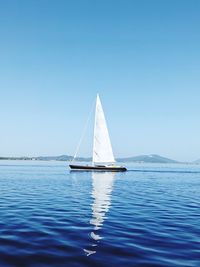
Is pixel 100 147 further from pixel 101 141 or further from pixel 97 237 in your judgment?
pixel 97 237

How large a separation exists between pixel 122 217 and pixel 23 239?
851 cm

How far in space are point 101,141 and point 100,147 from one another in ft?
5.86

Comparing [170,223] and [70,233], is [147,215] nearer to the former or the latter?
[170,223]

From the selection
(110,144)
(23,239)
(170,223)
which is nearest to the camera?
(23,239)

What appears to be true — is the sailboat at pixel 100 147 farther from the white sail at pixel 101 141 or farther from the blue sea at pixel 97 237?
the blue sea at pixel 97 237

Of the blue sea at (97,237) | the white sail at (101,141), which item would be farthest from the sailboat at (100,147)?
the blue sea at (97,237)

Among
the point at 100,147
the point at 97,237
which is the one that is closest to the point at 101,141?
the point at 100,147

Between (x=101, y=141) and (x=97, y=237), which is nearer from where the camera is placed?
(x=97, y=237)

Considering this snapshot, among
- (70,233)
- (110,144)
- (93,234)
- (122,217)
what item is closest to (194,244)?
(93,234)

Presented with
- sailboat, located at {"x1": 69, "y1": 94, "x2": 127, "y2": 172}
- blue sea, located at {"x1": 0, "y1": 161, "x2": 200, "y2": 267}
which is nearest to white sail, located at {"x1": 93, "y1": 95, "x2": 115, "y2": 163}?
sailboat, located at {"x1": 69, "y1": 94, "x2": 127, "y2": 172}

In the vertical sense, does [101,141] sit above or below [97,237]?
above

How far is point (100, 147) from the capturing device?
9125 cm

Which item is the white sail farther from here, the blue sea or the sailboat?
the blue sea

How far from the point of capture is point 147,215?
72.2 ft
